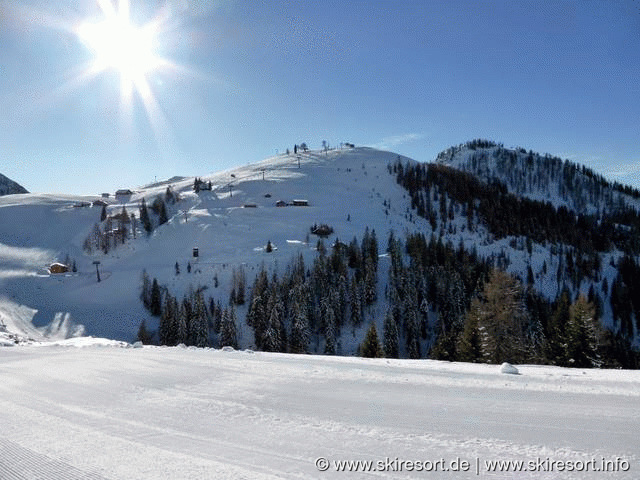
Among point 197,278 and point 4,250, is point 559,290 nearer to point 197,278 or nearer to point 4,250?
point 197,278

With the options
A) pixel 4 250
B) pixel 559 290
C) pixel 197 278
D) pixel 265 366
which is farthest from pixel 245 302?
pixel 559 290

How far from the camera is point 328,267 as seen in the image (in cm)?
7450

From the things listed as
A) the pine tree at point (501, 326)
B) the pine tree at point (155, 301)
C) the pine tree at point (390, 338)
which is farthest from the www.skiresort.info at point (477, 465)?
the pine tree at point (155, 301)

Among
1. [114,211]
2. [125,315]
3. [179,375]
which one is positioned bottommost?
[125,315]

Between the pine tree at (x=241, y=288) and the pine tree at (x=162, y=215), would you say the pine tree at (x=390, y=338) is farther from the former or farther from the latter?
the pine tree at (x=162, y=215)

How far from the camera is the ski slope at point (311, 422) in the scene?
436 cm

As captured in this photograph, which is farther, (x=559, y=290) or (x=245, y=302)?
(x=559, y=290)

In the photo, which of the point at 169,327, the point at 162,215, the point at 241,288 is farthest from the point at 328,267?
the point at 162,215

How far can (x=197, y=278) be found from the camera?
252ft

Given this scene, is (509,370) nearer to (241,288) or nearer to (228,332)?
(228,332)

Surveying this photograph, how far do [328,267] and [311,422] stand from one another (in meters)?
68.9

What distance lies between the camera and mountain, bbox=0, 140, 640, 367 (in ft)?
189

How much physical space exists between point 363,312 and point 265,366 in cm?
6157

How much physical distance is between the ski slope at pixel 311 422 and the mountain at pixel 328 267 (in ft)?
64.9
